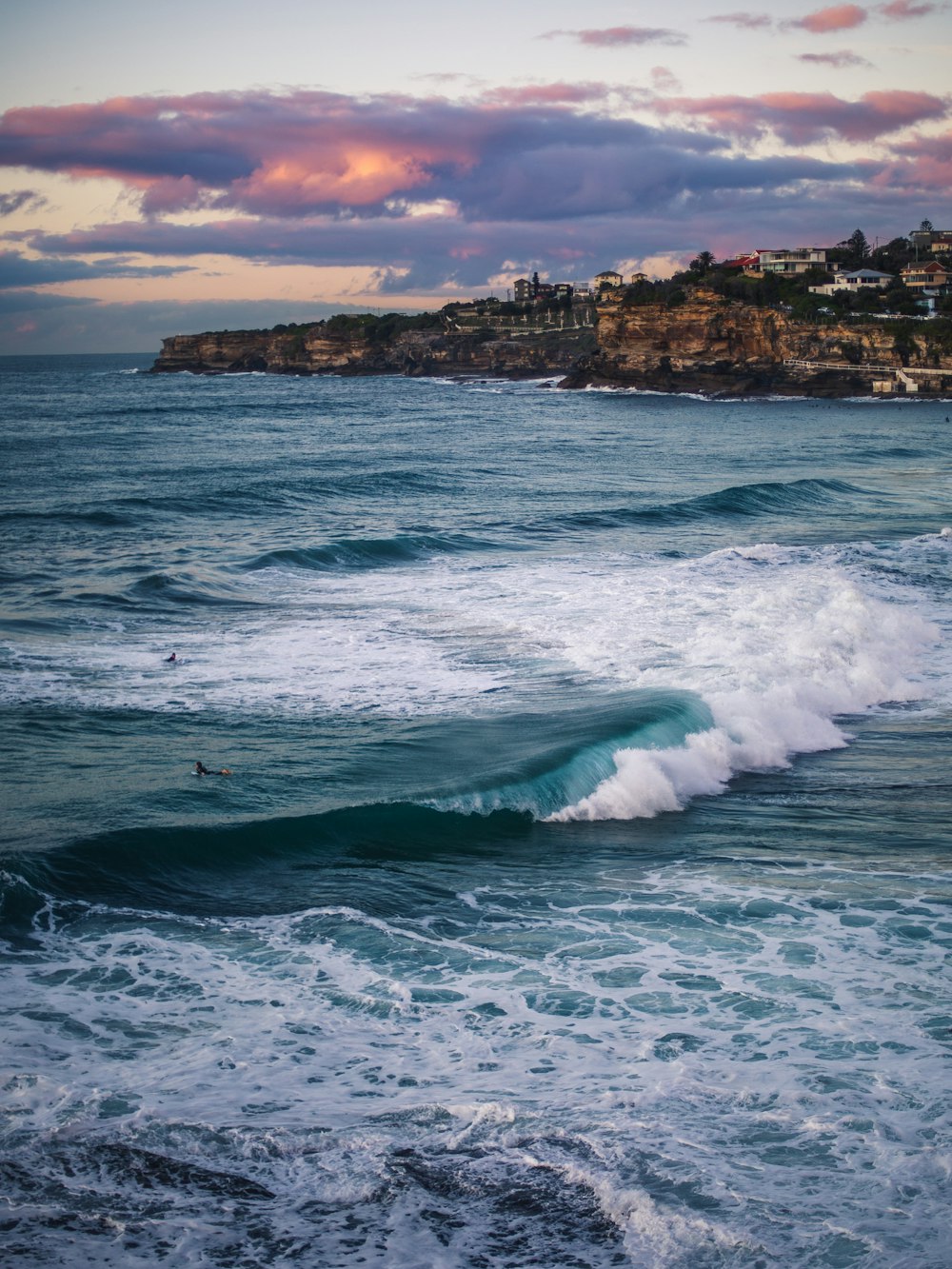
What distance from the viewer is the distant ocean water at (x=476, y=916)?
5926 millimetres

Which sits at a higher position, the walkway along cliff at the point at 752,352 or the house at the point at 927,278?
the house at the point at 927,278

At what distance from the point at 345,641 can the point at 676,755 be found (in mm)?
7150

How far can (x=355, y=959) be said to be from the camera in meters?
8.64

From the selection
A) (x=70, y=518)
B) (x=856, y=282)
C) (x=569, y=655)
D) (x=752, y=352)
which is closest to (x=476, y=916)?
(x=569, y=655)

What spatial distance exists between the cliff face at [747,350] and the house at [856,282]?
25.6 m

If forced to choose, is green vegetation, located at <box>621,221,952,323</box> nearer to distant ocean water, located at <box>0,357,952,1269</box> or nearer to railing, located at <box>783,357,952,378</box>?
railing, located at <box>783,357,952,378</box>

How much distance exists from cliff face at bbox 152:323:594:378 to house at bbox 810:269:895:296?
29.6m

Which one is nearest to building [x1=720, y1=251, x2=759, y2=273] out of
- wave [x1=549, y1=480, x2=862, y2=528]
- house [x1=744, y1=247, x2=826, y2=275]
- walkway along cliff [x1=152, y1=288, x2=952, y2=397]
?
house [x1=744, y1=247, x2=826, y2=275]

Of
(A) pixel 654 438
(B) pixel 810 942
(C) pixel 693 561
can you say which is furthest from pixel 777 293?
(B) pixel 810 942

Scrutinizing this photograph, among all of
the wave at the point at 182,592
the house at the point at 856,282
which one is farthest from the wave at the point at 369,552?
the house at the point at 856,282

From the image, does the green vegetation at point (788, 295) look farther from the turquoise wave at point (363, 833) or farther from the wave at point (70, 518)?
the turquoise wave at point (363, 833)

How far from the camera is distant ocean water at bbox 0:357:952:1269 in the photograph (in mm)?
5926

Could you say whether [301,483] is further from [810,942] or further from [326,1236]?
[326,1236]

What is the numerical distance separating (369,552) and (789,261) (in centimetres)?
11559
